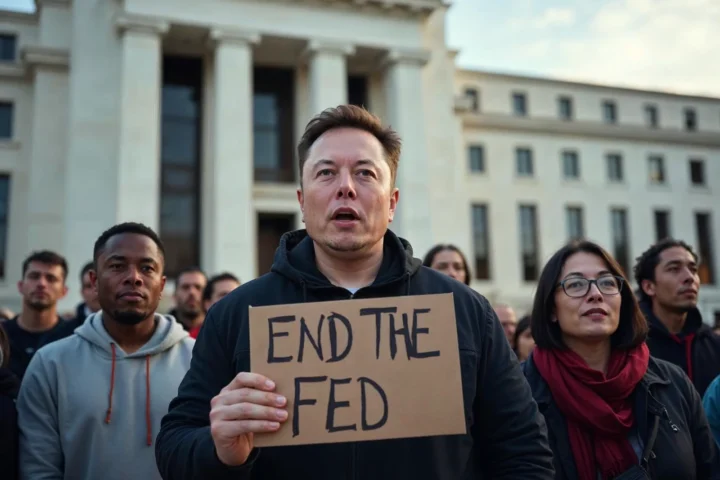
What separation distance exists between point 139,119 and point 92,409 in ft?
69.7

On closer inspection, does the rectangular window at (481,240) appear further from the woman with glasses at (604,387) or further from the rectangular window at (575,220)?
the woman with glasses at (604,387)

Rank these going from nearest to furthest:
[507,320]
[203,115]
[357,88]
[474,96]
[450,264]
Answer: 1. [450,264]
2. [507,320]
3. [203,115]
4. [357,88]
5. [474,96]

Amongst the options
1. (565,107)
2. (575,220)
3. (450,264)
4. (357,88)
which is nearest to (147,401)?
(450,264)

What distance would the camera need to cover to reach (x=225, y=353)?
2379mm

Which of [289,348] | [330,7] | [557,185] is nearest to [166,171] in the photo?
[330,7]

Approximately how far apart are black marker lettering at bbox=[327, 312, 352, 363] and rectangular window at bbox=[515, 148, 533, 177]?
116 ft

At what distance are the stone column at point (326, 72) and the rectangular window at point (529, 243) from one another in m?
14.6

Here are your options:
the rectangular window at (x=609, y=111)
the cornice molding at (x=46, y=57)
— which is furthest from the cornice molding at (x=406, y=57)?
the rectangular window at (x=609, y=111)

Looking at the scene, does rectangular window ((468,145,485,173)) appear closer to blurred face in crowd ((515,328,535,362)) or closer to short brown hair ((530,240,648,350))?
blurred face in crowd ((515,328,535,362))

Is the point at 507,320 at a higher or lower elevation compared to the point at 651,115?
lower

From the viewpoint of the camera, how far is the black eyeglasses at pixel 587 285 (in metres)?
3.62

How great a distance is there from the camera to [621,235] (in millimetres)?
37812

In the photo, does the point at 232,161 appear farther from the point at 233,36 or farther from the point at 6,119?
the point at 6,119

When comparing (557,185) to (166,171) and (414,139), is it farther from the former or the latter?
(166,171)
